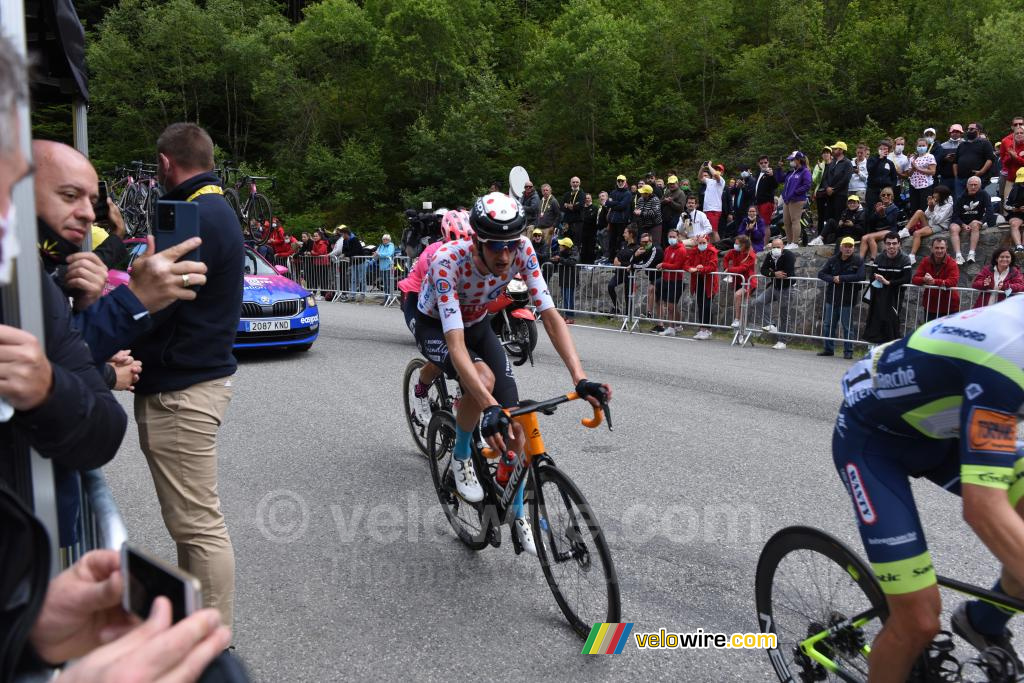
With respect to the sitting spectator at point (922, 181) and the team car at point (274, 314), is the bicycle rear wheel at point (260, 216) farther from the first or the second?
the sitting spectator at point (922, 181)

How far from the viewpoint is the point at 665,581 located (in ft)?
14.8

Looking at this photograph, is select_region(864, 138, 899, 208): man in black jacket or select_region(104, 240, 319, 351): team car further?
select_region(864, 138, 899, 208): man in black jacket

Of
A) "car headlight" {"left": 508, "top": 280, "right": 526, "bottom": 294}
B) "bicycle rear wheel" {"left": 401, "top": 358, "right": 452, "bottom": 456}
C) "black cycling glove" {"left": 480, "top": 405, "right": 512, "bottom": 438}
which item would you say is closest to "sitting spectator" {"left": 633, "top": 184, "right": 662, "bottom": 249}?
"car headlight" {"left": 508, "top": 280, "right": 526, "bottom": 294}

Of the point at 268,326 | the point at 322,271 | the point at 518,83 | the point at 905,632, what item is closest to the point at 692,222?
the point at 268,326

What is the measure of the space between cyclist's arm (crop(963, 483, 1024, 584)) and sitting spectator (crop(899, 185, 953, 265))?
13.9 m

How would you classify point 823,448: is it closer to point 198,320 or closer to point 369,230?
point 198,320

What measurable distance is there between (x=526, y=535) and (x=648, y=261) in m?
12.5

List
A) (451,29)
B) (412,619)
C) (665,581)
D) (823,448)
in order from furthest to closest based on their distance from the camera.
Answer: (451,29) < (823,448) < (665,581) < (412,619)

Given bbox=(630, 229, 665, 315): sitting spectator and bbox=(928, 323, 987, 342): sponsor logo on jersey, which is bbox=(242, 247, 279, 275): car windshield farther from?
bbox=(928, 323, 987, 342): sponsor logo on jersey

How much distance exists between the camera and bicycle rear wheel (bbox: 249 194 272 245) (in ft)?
65.9

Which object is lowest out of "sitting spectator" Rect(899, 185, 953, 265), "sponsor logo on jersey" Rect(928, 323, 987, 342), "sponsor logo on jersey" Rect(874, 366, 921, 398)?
"sponsor logo on jersey" Rect(874, 366, 921, 398)

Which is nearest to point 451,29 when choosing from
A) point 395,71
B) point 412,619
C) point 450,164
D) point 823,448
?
point 395,71

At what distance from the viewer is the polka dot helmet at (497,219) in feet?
14.0

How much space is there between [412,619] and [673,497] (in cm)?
230
